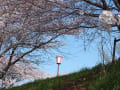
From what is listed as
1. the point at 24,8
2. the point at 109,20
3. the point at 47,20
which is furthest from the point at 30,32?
the point at 109,20

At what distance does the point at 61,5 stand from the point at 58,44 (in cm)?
574

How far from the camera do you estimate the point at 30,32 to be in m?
7.33

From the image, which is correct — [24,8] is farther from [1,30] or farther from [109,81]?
[109,81]

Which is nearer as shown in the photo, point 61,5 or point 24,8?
point 61,5

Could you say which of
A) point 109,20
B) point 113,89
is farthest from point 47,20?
point 113,89

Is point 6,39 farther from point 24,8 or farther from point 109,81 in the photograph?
point 109,81

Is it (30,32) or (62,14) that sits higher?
(62,14)

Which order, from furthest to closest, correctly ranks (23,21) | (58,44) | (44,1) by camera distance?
(58,44) < (23,21) < (44,1)

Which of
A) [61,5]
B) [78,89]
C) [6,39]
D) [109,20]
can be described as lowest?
[78,89]

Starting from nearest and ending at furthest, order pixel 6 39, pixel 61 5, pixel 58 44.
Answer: pixel 61 5
pixel 6 39
pixel 58 44

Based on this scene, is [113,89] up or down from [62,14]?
down

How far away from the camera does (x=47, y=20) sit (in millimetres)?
6117

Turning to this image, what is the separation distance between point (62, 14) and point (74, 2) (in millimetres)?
487

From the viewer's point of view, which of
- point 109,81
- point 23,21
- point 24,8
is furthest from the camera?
point 23,21
